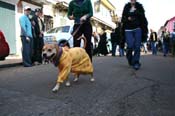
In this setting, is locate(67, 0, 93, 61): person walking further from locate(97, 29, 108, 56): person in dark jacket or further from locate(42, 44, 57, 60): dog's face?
locate(97, 29, 108, 56): person in dark jacket

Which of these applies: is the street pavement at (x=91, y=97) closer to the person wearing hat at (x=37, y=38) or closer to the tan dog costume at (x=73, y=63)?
the tan dog costume at (x=73, y=63)

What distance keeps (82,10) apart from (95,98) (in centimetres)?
293

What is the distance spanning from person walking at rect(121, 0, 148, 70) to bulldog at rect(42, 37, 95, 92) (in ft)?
11.5

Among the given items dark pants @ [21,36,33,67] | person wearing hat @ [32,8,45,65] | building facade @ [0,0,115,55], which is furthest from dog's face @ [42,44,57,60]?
building facade @ [0,0,115,55]

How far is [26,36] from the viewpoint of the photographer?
13484 mm

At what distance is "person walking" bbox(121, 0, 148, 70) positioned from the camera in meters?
11.0

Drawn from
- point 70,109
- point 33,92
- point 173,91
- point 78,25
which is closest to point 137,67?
point 78,25

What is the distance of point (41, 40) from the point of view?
14977 millimetres

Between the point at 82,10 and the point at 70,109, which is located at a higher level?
the point at 82,10

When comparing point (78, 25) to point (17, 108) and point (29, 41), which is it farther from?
point (29, 41)

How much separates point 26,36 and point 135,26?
4133 mm

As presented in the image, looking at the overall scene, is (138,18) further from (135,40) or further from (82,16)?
(82,16)

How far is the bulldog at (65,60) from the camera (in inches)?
265

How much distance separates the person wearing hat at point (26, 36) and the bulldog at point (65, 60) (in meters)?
6.04
